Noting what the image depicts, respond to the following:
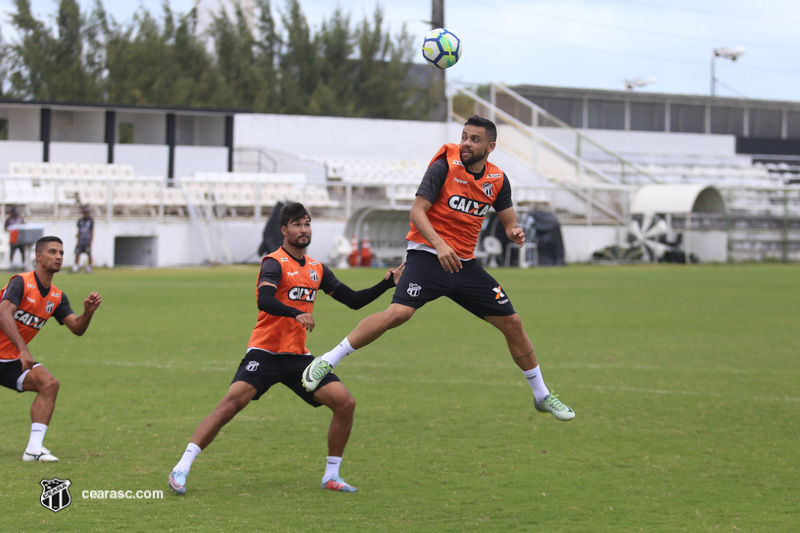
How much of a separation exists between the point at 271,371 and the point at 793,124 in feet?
199

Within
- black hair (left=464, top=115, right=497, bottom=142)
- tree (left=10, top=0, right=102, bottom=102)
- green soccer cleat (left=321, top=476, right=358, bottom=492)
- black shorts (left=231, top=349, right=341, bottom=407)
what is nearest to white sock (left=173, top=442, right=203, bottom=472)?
black shorts (left=231, top=349, right=341, bottom=407)

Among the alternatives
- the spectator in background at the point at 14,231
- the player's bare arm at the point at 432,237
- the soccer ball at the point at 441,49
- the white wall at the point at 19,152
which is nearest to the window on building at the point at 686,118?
the white wall at the point at 19,152

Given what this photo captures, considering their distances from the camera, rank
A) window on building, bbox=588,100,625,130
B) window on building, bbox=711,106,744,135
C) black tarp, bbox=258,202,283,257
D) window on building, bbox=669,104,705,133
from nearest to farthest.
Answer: black tarp, bbox=258,202,283,257 < window on building, bbox=588,100,625,130 < window on building, bbox=669,104,705,133 < window on building, bbox=711,106,744,135

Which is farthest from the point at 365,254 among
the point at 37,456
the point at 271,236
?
the point at 37,456

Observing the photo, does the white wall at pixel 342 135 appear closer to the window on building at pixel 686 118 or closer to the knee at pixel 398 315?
the window on building at pixel 686 118

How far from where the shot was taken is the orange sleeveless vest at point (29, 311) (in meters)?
7.65

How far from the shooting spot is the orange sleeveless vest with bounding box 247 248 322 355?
23.0 feet

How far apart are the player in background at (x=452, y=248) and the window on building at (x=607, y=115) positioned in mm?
50169

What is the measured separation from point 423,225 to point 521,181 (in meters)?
38.3

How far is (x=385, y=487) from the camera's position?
24.0 feet

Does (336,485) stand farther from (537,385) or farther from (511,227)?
(511,227)

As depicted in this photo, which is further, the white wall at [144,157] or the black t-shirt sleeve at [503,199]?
the white wall at [144,157]

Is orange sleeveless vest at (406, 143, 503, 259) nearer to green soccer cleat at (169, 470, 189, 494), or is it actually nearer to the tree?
green soccer cleat at (169, 470, 189, 494)

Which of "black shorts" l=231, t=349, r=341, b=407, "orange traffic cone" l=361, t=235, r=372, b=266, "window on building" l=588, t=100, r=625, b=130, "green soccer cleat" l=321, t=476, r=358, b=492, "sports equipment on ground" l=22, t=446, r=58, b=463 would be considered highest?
"window on building" l=588, t=100, r=625, b=130
